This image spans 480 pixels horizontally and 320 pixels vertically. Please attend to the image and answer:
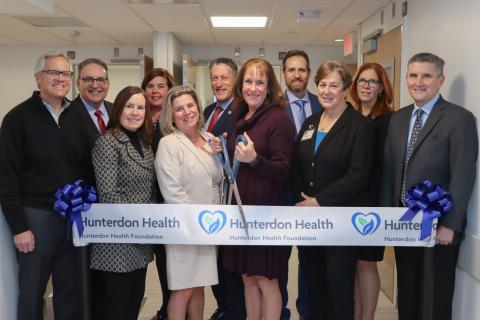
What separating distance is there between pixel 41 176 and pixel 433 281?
217cm

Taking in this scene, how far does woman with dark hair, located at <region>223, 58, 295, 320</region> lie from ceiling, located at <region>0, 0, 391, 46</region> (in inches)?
113

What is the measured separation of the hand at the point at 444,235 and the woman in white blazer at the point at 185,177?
1196 millimetres

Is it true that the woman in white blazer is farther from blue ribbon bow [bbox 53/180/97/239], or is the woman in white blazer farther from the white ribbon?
blue ribbon bow [bbox 53/180/97/239]

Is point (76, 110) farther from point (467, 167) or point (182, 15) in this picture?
point (182, 15)

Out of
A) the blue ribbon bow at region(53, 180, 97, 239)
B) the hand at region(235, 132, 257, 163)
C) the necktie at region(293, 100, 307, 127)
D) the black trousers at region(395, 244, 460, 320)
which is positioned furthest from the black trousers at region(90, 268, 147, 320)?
the necktie at region(293, 100, 307, 127)

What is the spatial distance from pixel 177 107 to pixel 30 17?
4428mm

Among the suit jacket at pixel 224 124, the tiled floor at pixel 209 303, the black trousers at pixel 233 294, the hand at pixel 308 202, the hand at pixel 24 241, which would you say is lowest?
the tiled floor at pixel 209 303

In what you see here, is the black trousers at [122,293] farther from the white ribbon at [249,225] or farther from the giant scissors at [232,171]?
the giant scissors at [232,171]

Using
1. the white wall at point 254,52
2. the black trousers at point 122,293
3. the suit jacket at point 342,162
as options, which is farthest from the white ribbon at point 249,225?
the white wall at point 254,52

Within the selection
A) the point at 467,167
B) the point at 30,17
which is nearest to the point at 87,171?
the point at 467,167

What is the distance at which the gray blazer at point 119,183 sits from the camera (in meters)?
2.45

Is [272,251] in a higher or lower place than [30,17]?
lower

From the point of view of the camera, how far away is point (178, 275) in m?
2.61

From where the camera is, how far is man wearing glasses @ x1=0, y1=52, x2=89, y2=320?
253cm
